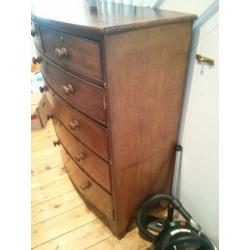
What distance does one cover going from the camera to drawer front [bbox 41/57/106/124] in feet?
2.72

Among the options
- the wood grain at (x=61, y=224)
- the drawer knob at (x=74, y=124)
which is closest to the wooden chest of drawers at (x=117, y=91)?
the drawer knob at (x=74, y=124)

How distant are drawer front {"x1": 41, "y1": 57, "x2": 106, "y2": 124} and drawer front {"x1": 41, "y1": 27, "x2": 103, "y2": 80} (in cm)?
5

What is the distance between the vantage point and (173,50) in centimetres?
89

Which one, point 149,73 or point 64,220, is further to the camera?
point 64,220

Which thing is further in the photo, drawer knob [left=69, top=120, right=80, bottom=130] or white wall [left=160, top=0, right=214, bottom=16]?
drawer knob [left=69, top=120, right=80, bottom=130]

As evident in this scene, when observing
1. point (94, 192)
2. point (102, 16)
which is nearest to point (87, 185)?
point (94, 192)

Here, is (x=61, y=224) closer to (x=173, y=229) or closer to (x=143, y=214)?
(x=143, y=214)

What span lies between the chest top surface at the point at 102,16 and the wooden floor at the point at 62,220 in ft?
3.53

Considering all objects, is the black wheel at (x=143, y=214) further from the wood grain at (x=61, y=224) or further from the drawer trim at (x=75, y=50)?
the drawer trim at (x=75, y=50)

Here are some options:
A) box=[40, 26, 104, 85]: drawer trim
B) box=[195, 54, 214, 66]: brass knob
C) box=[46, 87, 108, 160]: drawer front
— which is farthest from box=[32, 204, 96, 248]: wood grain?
box=[195, 54, 214, 66]: brass knob

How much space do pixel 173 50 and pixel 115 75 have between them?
0.90ft

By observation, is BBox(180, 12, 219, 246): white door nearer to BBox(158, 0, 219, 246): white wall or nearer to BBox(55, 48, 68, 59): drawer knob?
BBox(158, 0, 219, 246): white wall
